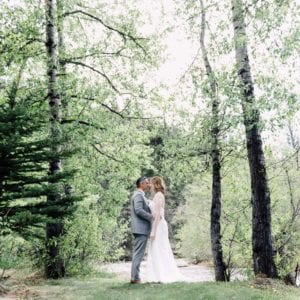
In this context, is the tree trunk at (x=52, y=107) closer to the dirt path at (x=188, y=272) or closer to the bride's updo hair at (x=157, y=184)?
the bride's updo hair at (x=157, y=184)

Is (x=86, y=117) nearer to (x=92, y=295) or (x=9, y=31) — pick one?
(x=9, y=31)

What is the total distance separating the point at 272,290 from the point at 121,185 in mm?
7391

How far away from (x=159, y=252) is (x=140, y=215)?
1002 mm

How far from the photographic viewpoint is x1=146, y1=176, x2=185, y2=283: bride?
888 centimetres

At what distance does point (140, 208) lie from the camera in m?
8.62

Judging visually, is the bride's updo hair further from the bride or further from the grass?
the grass

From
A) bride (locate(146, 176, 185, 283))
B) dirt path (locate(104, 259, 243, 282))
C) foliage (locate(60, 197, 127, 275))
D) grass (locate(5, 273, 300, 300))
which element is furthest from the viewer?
dirt path (locate(104, 259, 243, 282))

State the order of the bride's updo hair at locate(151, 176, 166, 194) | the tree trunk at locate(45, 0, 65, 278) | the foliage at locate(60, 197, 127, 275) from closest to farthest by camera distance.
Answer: the bride's updo hair at locate(151, 176, 166, 194)
the tree trunk at locate(45, 0, 65, 278)
the foliage at locate(60, 197, 127, 275)

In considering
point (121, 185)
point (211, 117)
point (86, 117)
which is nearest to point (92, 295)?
point (211, 117)

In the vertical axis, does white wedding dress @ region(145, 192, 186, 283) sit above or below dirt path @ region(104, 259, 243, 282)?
above

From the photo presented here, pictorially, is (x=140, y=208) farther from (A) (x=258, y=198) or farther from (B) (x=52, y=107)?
(B) (x=52, y=107)

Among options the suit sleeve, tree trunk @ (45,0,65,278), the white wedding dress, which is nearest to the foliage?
tree trunk @ (45,0,65,278)

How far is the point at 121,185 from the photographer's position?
14.0 m

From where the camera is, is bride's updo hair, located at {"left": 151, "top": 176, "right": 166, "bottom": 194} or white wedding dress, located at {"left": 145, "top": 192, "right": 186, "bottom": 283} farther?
white wedding dress, located at {"left": 145, "top": 192, "right": 186, "bottom": 283}
